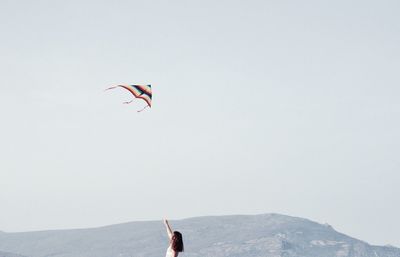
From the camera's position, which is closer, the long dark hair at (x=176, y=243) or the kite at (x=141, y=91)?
the long dark hair at (x=176, y=243)

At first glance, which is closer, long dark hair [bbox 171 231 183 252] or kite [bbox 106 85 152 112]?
long dark hair [bbox 171 231 183 252]

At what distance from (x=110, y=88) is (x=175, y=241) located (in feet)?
30.5

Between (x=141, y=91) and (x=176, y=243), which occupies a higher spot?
(x=141, y=91)

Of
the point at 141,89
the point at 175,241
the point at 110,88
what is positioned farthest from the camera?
the point at 141,89

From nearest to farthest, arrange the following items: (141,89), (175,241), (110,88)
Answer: (175,241)
(110,88)
(141,89)

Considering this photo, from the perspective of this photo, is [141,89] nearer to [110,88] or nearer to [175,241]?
[110,88]

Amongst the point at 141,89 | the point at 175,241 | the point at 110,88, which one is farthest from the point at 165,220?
the point at 141,89

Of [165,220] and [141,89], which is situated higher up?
[141,89]

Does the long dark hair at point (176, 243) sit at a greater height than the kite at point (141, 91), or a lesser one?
lesser

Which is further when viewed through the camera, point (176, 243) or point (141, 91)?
A: point (141, 91)

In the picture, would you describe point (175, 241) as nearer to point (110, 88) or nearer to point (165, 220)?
point (165, 220)

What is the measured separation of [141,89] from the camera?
29.8 meters

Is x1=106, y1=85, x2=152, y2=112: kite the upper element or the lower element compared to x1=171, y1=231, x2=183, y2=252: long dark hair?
upper

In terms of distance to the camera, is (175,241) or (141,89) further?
(141,89)
